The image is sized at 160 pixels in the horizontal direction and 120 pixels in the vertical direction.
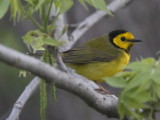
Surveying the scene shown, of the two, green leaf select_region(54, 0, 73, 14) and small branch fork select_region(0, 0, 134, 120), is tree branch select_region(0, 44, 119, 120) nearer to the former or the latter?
small branch fork select_region(0, 0, 134, 120)

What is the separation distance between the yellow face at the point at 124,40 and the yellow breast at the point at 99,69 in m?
0.50

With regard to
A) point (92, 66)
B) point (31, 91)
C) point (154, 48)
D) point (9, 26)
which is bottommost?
point (154, 48)

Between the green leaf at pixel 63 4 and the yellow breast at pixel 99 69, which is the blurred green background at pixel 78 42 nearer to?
the yellow breast at pixel 99 69

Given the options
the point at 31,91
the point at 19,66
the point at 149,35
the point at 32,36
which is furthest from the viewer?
the point at 149,35

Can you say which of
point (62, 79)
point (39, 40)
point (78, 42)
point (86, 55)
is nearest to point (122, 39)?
point (86, 55)

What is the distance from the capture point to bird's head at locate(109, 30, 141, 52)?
6530 mm

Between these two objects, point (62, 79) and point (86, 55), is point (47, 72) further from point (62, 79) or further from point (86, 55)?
point (86, 55)

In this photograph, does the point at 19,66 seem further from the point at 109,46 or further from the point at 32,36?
the point at 109,46

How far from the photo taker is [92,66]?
584 centimetres

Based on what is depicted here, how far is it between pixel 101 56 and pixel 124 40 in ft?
1.95

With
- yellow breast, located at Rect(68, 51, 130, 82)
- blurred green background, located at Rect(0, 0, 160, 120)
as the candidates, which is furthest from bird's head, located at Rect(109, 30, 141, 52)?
blurred green background, located at Rect(0, 0, 160, 120)

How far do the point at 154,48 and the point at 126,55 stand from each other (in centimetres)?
264

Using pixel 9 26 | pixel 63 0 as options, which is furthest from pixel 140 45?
pixel 63 0

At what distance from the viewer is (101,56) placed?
19.9 ft
